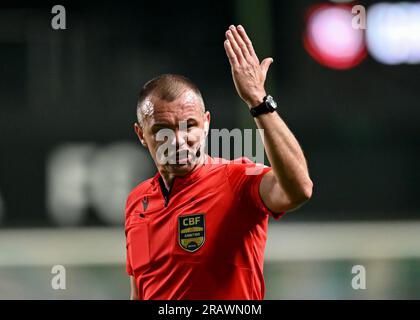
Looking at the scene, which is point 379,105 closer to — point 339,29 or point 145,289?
point 339,29

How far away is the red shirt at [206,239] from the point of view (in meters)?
2.94

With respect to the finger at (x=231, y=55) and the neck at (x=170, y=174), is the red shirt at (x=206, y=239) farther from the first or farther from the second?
the finger at (x=231, y=55)

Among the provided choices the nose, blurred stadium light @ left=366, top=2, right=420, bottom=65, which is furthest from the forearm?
blurred stadium light @ left=366, top=2, right=420, bottom=65

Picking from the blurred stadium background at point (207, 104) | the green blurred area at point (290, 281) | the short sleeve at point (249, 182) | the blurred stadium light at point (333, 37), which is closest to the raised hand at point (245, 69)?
the short sleeve at point (249, 182)

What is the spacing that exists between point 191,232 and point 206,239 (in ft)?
0.17

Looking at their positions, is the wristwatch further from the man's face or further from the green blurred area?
the green blurred area

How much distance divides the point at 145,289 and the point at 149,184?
0.40 m

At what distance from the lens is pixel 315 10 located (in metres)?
10.0

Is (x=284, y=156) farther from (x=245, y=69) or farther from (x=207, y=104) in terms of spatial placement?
(x=207, y=104)

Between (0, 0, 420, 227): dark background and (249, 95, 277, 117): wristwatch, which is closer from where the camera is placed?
(249, 95, 277, 117): wristwatch

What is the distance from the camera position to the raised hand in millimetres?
2801

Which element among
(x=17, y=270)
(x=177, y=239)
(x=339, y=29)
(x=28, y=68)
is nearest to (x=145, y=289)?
(x=177, y=239)

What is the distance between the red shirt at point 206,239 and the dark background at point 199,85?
6723 millimetres

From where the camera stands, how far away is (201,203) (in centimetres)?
307
